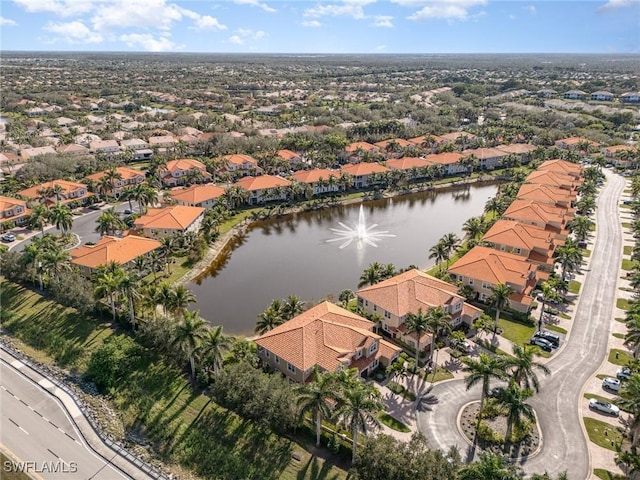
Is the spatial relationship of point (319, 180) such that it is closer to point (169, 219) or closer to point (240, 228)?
point (240, 228)

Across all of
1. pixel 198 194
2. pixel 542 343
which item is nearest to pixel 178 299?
pixel 542 343

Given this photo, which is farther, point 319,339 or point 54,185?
point 54,185

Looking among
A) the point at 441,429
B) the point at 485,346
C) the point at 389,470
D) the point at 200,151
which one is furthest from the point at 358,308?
the point at 200,151

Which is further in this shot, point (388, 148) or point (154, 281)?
point (388, 148)

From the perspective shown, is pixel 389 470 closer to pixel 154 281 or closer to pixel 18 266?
pixel 154 281

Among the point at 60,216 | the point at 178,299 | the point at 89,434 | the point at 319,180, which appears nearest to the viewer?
the point at 89,434

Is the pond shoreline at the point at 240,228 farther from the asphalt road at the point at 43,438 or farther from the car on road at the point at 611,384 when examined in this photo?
the car on road at the point at 611,384

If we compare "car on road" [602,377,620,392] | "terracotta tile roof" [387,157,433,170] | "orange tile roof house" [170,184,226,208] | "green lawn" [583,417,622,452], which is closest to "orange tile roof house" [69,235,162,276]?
"orange tile roof house" [170,184,226,208]
